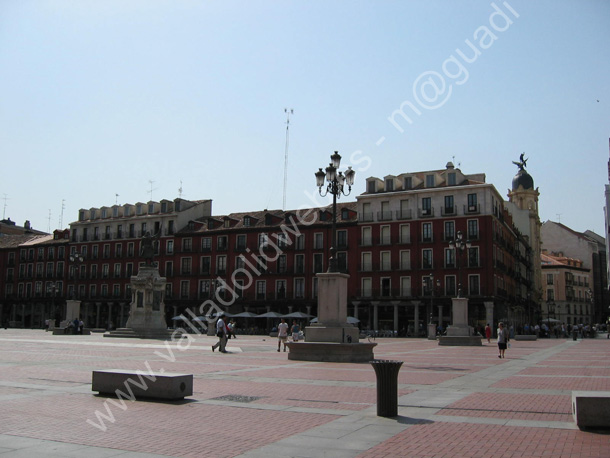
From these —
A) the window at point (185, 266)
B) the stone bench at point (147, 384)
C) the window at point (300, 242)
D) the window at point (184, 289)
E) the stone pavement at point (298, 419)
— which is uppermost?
the window at point (300, 242)

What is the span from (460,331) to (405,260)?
25.6 meters

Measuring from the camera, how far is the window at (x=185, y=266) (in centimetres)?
7344

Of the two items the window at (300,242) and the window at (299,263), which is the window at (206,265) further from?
the window at (300,242)

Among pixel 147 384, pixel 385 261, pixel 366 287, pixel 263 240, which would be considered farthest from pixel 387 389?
pixel 263 240

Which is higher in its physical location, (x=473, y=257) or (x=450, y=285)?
(x=473, y=257)

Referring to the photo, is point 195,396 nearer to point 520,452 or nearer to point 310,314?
point 520,452

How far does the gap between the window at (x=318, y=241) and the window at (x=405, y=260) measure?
29.8 ft

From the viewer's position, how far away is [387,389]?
9367 millimetres

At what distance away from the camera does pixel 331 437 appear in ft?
26.0

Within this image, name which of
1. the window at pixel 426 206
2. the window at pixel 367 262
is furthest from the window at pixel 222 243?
the window at pixel 426 206

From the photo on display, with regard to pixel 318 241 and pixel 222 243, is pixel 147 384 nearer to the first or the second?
pixel 318 241

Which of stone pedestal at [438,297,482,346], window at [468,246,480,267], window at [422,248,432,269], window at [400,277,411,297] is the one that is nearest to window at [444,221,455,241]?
window at [422,248,432,269]

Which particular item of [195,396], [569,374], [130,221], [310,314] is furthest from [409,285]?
[195,396]

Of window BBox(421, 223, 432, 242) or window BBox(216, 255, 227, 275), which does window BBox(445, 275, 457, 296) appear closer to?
window BBox(421, 223, 432, 242)
